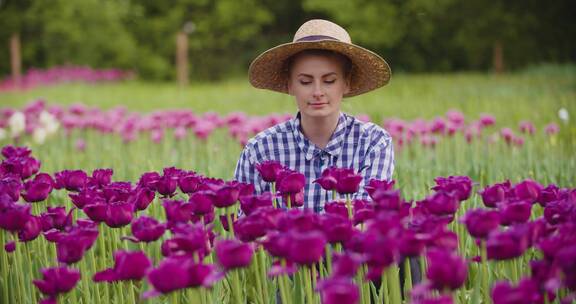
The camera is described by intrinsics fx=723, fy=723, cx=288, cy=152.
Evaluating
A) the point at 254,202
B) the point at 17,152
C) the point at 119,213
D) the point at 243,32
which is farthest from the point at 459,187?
the point at 243,32

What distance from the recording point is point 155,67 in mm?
22859

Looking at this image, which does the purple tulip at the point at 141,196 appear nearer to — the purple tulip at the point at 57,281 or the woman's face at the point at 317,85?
the purple tulip at the point at 57,281

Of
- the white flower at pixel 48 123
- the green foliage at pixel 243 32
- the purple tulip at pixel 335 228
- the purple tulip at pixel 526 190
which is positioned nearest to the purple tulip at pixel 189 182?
the purple tulip at pixel 335 228

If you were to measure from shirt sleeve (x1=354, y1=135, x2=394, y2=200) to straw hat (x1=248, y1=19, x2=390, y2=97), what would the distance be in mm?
354

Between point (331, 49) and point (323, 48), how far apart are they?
34 mm

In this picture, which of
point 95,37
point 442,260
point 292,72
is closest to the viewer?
point 442,260

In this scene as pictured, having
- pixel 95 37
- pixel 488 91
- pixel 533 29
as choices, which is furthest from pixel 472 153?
pixel 95 37

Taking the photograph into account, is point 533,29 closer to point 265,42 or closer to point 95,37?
point 265,42

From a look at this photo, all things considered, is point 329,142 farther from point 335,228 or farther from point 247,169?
point 335,228

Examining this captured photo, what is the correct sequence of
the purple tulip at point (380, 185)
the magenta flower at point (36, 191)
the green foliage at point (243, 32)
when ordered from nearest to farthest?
1. the purple tulip at point (380, 185)
2. the magenta flower at point (36, 191)
3. the green foliage at point (243, 32)

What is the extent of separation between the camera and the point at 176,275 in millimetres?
1270

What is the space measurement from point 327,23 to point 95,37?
65.6 feet

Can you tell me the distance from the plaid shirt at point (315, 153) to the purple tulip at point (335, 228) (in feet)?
3.92

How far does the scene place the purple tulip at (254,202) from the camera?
167 centimetres
